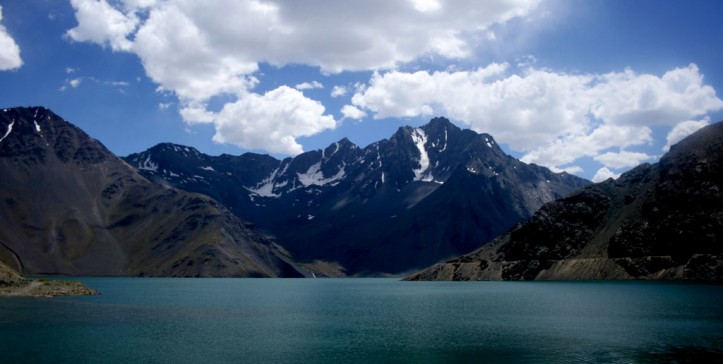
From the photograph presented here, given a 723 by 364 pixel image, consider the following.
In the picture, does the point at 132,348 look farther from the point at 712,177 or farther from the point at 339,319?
the point at 712,177

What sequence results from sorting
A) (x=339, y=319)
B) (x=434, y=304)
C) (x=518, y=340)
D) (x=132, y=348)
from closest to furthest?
(x=132, y=348), (x=518, y=340), (x=339, y=319), (x=434, y=304)

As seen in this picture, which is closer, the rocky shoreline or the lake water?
the lake water

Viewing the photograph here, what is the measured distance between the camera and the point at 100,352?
59031 mm

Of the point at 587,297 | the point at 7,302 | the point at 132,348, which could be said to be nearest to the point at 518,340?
the point at 132,348

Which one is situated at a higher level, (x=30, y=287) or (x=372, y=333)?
(x=372, y=333)

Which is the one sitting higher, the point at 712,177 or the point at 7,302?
the point at 712,177

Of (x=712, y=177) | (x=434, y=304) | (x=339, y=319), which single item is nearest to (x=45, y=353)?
(x=339, y=319)

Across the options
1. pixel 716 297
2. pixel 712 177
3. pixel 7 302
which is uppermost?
pixel 712 177

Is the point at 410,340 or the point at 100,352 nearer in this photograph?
the point at 100,352

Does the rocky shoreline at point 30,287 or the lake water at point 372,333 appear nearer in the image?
the lake water at point 372,333

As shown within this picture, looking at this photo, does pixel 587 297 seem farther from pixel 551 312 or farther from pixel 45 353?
pixel 45 353

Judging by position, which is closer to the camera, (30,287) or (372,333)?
(372,333)

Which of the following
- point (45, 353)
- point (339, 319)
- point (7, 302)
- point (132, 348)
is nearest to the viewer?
point (45, 353)

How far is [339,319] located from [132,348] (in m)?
39.0
